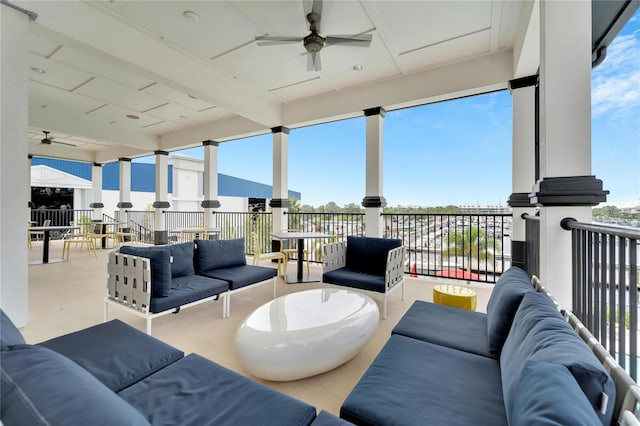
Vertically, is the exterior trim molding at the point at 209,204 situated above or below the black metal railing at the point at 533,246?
above

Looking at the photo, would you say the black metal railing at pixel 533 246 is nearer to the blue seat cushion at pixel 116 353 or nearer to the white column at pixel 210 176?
the blue seat cushion at pixel 116 353

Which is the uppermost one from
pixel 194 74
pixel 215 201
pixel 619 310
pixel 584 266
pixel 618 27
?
pixel 194 74

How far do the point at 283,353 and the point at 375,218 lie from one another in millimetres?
3337

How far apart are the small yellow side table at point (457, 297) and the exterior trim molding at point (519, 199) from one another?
58.4 inches

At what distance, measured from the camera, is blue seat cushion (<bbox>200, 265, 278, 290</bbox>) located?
116 inches

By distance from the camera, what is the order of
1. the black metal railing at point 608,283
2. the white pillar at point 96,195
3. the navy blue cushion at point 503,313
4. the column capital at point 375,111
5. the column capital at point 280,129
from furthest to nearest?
1. the white pillar at point 96,195
2. the column capital at point 280,129
3. the column capital at point 375,111
4. the navy blue cushion at point 503,313
5. the black metal railing at point 608,283

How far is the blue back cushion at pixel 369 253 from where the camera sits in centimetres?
345

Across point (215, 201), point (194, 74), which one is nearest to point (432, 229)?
point (194, 74)

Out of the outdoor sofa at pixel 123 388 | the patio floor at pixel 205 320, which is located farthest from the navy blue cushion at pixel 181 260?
the outdoor sofa at pixel 123 388

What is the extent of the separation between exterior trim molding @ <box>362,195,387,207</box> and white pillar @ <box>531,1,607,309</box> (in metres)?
2.79

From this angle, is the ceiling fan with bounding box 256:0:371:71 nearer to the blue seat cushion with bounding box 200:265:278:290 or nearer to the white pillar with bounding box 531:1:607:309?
the white pillar with bounding box 531:1:607:309

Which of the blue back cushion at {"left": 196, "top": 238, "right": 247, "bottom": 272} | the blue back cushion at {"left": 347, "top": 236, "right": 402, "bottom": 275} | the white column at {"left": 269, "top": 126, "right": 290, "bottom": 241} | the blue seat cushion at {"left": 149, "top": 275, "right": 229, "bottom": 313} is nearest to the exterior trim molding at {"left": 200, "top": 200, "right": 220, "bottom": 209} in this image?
the white column at {"left": 269, "top": 126, "right": 290, "bottom": 241}

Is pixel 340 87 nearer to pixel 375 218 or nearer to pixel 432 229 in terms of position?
pixel 375 218

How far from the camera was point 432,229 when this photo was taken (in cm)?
471
